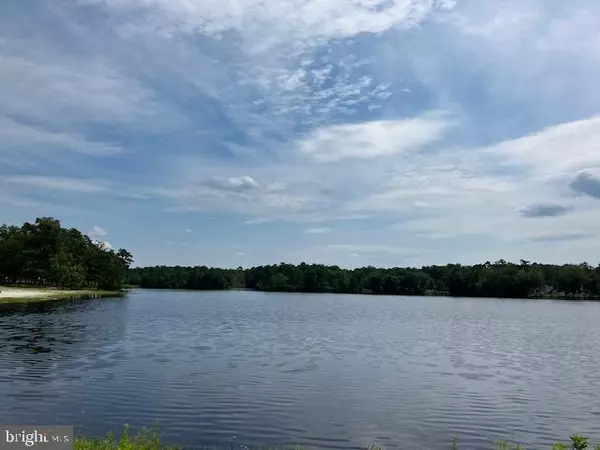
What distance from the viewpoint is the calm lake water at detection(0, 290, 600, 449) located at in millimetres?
19172

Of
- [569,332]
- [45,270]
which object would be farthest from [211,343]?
[45,270]

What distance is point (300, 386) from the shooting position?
26656 millimetres

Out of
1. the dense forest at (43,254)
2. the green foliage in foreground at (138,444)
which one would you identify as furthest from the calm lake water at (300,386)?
the dense forest at (43,254)

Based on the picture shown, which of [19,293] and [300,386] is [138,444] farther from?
[19,293]

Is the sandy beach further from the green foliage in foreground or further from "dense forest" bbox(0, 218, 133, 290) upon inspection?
the green foliage in foreground

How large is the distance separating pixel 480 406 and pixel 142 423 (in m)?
13.6

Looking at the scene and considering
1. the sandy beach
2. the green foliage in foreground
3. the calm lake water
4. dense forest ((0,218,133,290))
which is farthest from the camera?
dense forest ((0,218,133,290))

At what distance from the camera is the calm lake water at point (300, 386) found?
19.2m

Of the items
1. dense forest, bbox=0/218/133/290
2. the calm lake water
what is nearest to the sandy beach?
dense forest, bbox=0/218/133/290

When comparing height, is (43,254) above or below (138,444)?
above

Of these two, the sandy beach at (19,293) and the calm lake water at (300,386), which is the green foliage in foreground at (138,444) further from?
the sandy beach at (19,293)

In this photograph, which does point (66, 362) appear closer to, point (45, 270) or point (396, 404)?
point (396, 404)

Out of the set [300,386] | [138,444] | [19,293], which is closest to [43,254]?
[19,293]

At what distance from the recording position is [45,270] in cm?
11869
